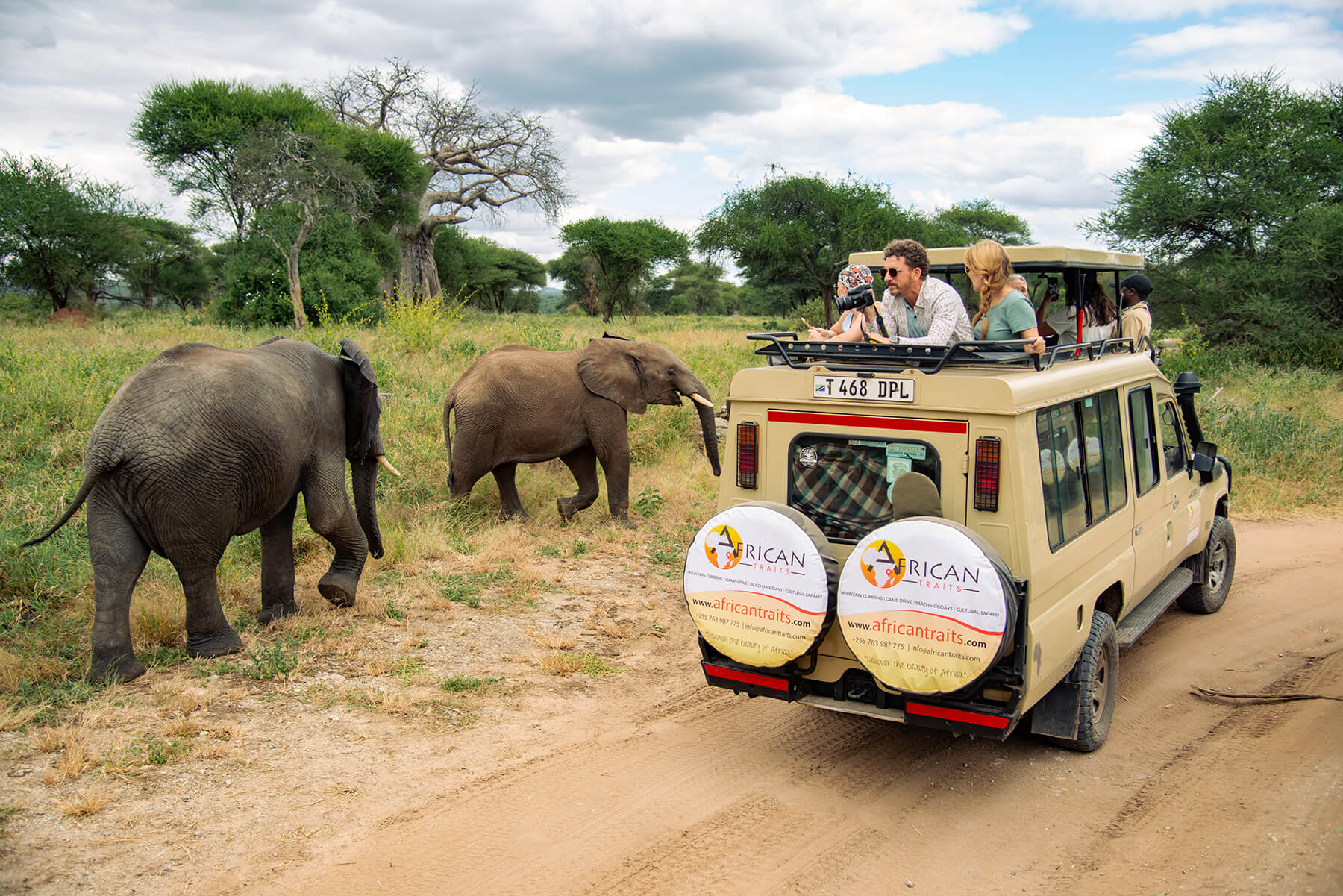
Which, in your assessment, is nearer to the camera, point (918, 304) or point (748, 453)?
point (748, 453)

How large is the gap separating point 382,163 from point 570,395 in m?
23.3

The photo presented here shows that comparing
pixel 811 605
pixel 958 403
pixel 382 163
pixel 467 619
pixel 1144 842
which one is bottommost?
pixel 1144 842

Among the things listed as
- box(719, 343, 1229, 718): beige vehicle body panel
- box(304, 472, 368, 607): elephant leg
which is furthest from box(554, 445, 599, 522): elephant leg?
box(719, 343, 1229, 718): beige vehicle body panel

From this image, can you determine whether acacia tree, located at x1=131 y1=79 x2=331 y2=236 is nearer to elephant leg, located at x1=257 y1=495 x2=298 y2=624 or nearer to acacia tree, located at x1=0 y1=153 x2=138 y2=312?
acacia tree, located at x1=0 y1=153 x2=138 y2=312

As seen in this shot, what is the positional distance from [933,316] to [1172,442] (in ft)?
6.51

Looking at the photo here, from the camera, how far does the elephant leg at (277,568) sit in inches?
256

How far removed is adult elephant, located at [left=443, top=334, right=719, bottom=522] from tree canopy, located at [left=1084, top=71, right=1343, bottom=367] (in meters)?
15.1

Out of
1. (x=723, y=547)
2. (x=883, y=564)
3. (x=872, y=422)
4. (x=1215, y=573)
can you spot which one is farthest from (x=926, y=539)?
(x=1215, y=573)

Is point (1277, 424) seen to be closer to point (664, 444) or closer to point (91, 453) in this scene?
point (664, 444)

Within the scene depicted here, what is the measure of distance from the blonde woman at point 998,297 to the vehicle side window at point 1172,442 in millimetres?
1370

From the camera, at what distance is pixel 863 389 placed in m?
4.34

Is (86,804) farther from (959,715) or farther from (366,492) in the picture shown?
(959,715)

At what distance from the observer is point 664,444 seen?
42.5 ft

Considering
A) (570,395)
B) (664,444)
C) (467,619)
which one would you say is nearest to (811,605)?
(467,619)
